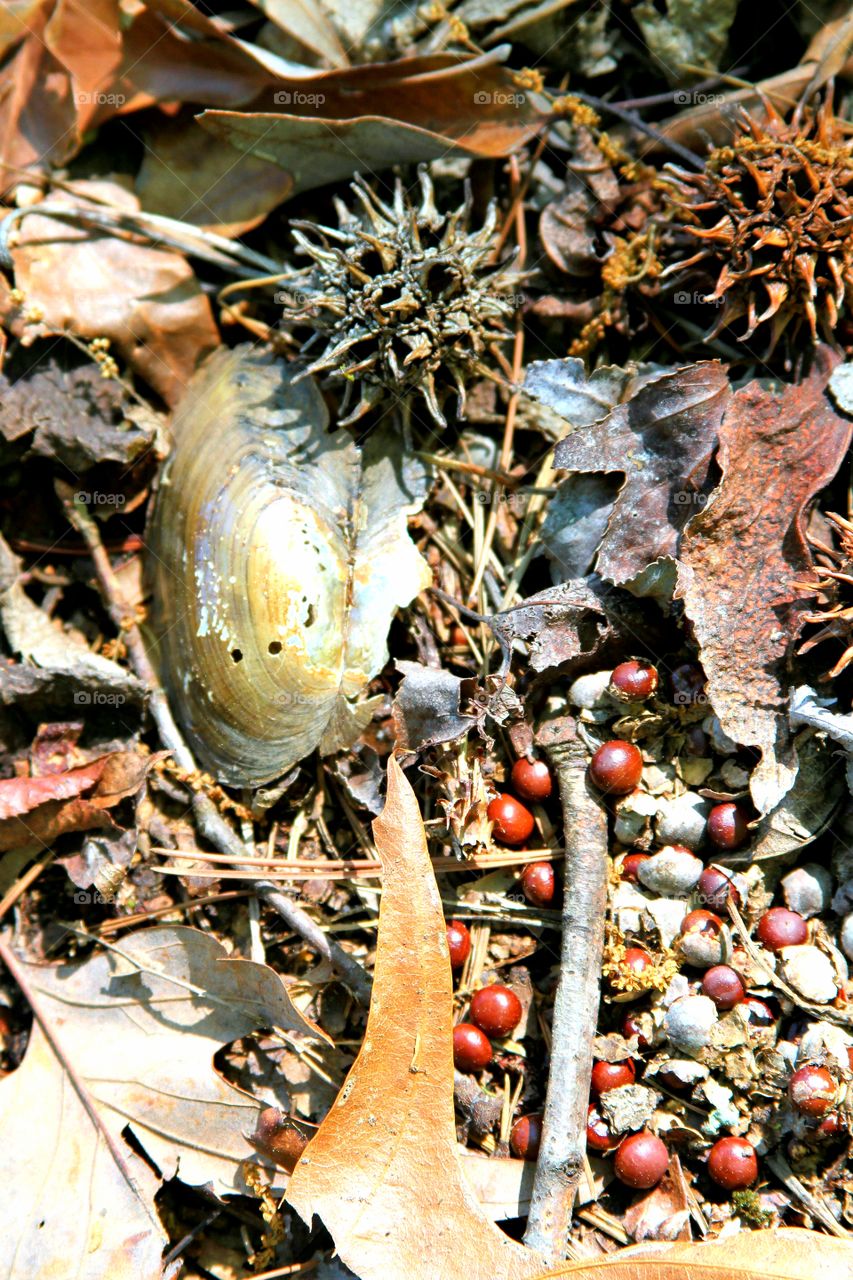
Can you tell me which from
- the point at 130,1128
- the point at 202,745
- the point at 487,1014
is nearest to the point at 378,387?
the point at 202,745

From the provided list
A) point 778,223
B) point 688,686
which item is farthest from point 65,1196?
point 778,223

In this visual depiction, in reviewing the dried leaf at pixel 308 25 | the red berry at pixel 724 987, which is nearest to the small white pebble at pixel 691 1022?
the red berry at pixel 724 987

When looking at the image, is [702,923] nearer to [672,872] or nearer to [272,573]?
[672,872]

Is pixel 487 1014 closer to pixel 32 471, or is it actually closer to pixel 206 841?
pixel 206 841

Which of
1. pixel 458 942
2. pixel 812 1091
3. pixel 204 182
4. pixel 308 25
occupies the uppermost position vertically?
Answer: pixel 308 25

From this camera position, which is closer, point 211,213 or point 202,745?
point 202,745
